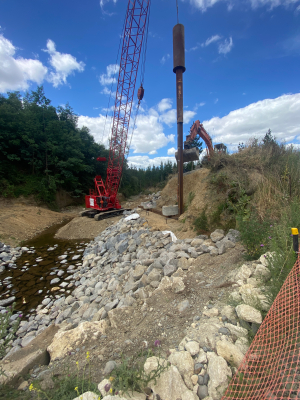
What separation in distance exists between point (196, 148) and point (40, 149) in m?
20.9

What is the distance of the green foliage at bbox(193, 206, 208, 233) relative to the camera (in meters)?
5.51

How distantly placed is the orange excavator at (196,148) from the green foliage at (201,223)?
2.95 metres

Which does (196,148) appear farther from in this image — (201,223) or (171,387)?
(171,387)

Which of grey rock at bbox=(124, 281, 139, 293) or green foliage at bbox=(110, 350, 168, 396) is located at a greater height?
green foliage at bbox=(110, 350, 168, 396)

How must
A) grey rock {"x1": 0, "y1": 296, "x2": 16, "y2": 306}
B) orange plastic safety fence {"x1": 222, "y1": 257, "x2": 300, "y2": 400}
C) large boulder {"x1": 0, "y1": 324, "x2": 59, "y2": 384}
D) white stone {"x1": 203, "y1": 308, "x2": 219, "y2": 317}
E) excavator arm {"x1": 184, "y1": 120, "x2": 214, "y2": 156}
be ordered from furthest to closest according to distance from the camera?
excavator arm {"x1": 184, "y1": 120, "x2": 214, "y2": 156} → grey rock {"x1": 0, "y1": 296, "x2": 16, "y2": 306} → white stone {"x1": 203, "y1": 308, "x2": 219, "y2": 317} → large boulder {"x1": 0, "y1": 324, "x2": 59, "y2": 384} → orange plastic safety fence {"x1": 222, "y1": 257, "x2": 300, "y2": 400}

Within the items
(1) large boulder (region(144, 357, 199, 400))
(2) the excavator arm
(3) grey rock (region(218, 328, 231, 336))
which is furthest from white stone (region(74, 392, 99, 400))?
(2) the excavator arm

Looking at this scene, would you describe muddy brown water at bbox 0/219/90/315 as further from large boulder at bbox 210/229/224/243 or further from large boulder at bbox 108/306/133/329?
large boulder at bbox 210/229/224/243

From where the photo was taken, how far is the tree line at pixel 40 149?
19.5 meters

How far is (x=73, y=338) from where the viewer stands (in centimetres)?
266

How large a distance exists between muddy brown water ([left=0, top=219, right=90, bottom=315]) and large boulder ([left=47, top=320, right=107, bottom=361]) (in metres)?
3.16

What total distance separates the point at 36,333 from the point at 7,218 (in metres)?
12.2

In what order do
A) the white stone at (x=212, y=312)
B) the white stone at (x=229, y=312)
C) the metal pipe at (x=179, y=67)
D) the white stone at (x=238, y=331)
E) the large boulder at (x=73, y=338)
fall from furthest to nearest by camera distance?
the metal pipe at (x=179, y=67), the large boulder at (x=73, y=338), the white stone at (x=212, y=312), the white stone at (x=229, y=312), the white stone at (x=238, y=331)

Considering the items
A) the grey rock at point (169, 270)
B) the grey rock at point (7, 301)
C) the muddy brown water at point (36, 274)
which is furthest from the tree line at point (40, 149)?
the grey rock at point (169, 270)

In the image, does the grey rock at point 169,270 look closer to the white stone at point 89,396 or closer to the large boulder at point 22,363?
the large boulder at point 22,363
